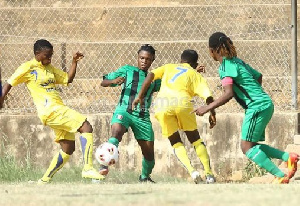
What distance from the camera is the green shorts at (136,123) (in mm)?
13148

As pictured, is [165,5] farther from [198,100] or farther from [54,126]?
[54,126]

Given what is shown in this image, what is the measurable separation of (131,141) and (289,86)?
2596mm

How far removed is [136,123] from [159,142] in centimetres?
200

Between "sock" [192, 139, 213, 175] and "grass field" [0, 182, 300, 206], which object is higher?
"sock" [192, 139, 213, 175]

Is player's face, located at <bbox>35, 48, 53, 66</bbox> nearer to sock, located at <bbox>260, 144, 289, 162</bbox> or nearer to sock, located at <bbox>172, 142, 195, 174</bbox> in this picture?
sock, located at <bbox>172, 142, 195, 174</bbox>

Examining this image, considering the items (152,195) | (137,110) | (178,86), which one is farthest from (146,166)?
(152,195)

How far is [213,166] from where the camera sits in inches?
590

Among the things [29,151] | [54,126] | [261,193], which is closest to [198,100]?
[29,151]

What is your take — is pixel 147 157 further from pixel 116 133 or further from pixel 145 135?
pixel 116 133

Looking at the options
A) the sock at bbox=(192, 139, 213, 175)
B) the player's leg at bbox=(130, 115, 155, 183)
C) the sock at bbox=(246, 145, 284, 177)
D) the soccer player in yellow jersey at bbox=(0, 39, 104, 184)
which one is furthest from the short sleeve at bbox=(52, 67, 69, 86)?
the sock at bbox=(246, 145, 284, 177)

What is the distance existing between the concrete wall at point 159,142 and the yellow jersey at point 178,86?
2.16 m

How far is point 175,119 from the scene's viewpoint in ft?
42.1

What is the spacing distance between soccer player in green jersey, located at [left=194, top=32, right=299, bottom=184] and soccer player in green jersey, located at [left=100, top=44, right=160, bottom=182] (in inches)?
61.4

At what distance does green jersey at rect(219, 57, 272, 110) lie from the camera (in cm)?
1188
